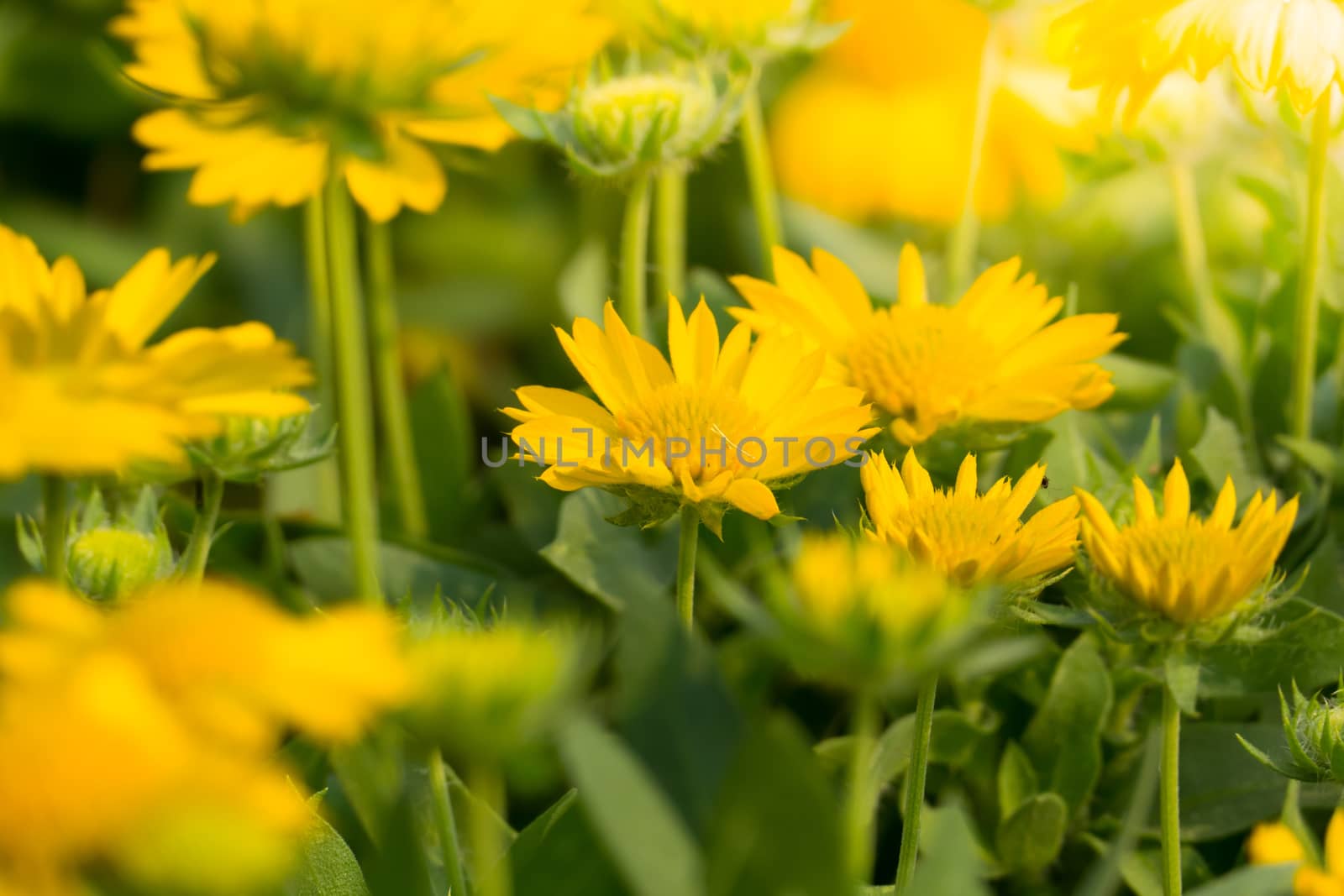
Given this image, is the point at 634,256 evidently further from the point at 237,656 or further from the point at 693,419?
the point at 237,656

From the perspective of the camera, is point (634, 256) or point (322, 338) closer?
point (634, 256)

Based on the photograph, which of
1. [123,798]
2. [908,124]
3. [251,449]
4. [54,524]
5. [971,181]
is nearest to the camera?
[123,798]

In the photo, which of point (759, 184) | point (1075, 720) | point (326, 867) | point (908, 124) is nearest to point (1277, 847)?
point (1075, 720)

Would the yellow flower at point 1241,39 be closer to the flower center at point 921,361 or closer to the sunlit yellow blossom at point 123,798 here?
the flower center at point 921,361

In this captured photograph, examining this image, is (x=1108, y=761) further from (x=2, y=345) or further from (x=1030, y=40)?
(x=1030, y=40)

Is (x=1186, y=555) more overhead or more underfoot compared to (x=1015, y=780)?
more overhead

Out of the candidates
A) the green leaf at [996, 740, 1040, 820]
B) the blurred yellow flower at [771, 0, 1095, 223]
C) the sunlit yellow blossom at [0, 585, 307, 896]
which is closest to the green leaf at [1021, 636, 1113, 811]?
the green leaf at [996, 740, 1040, 820]

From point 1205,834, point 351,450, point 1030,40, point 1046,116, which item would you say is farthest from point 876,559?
point 1030,40
